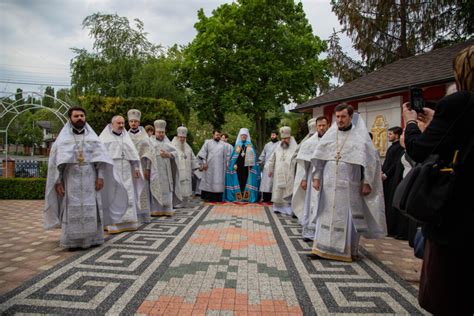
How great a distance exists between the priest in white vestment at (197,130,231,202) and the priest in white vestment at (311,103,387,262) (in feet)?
21.1

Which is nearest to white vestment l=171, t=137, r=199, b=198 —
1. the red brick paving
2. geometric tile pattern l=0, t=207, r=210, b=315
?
the red brick paving

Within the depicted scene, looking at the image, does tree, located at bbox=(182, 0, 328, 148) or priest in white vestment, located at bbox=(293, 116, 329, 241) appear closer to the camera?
priest in white vestment, located at bbox=(293, 116, 329, 241)

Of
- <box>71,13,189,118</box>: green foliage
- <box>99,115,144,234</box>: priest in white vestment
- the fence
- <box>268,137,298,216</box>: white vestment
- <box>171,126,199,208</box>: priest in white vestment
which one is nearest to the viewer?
<box>99,115,144,234</box>: priest in white vestment

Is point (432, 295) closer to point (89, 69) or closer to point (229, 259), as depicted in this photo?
point (229, 259)

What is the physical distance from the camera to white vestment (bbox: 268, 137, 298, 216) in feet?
30.2

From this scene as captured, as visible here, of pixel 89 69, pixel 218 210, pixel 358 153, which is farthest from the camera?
pixel 89 69

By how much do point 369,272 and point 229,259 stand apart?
1.89 meters

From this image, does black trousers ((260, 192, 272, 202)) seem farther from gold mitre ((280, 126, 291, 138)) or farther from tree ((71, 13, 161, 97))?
tree ((71, 13, 161, 97))

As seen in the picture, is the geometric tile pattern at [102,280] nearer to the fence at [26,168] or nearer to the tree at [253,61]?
the fence at [26,168]

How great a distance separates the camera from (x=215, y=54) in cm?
2456

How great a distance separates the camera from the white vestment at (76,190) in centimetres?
532

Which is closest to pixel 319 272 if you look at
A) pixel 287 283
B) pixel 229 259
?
pixel 287 283

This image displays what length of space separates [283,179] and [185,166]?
308cm

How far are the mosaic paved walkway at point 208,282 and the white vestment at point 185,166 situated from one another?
4277mm
